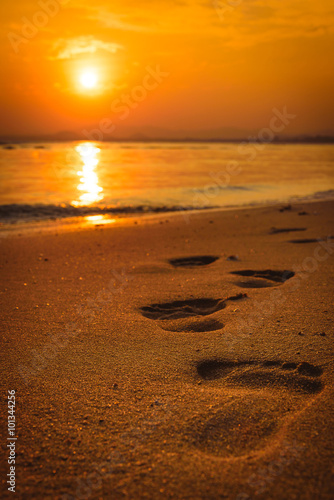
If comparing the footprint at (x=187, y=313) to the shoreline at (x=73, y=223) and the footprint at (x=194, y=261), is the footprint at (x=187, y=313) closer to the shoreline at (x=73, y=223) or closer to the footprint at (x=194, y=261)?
the footprint at (x=194, y=261)

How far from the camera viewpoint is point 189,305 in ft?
11.8

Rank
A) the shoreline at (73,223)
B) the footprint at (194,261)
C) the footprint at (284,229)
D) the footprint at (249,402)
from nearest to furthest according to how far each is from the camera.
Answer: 1. the footprint at (249,402)
2. the footprint at (194,261)
3. the footprint at (284,229)
4. the shoreline at (73,223)

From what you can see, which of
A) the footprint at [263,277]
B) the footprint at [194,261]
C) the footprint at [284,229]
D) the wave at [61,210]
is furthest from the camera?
the wave at [61,210]

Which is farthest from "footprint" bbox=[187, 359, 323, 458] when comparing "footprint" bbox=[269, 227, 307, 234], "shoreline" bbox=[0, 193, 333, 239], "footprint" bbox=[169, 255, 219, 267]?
"shoreline" bbox=[0, 193, 333, 239]

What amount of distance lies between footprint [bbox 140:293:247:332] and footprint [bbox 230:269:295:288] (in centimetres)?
43

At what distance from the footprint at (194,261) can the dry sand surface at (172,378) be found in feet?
0.45

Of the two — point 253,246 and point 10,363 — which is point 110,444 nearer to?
point 10,363

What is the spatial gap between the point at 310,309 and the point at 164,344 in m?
1.41

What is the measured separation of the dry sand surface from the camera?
168cm

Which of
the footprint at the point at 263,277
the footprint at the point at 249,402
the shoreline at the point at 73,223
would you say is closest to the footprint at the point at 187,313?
the footprint at the point at 263,277

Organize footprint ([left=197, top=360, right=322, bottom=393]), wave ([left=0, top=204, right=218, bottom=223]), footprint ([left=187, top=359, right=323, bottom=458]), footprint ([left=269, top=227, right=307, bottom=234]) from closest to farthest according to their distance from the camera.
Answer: footprint ([left=187, top=359, right=323, bottom=458]) < footprint ([left=197, top=360, right=322, bottom=393]) < footprint ([left=269, top=227, right=307, bottom=234]) < wave ([left=0, top=204, right=218, bottom=223])

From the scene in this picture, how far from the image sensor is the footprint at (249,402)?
6.12 ft

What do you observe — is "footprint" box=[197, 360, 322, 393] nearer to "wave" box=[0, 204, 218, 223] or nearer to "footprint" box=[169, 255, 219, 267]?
"footprint" box=[169, 255, 219, 267]

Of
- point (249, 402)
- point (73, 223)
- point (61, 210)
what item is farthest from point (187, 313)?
point (61, 210)
